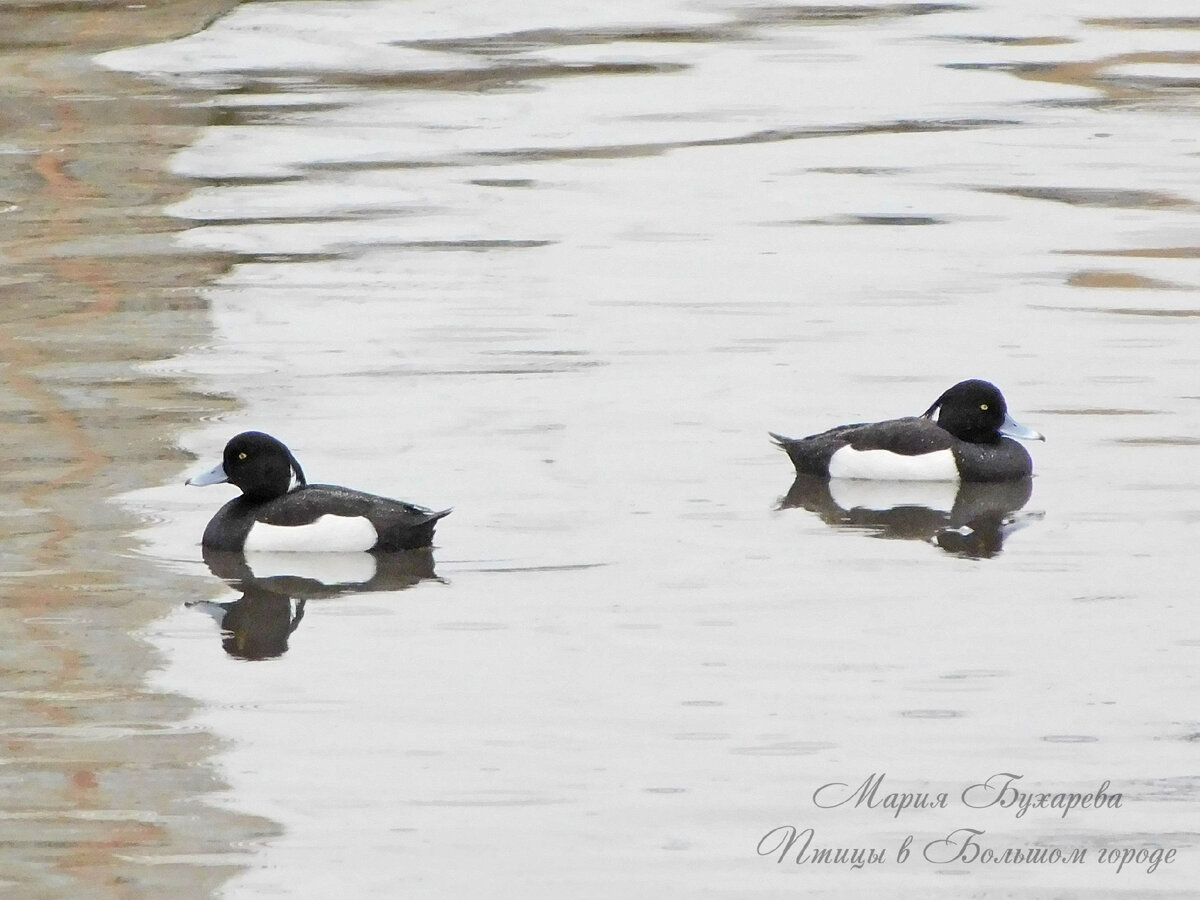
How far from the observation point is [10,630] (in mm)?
8188

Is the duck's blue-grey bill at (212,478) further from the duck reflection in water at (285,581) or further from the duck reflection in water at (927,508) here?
the duck reflection in water at (927,508)

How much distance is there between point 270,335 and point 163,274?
1.38m

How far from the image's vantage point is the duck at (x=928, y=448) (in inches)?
397

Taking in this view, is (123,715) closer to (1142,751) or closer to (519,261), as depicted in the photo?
(1142,751)

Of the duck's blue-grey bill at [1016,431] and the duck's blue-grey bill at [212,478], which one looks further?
the duck's blue-grey bill at [1016,431]

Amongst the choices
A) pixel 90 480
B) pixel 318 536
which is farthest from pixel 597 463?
pixel 90 480

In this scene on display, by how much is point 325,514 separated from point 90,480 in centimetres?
133

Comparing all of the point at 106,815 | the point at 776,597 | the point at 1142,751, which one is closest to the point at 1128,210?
the point at 776,597

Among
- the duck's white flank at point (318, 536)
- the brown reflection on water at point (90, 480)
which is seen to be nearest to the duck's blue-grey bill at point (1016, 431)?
the duck's white flank at point (318, 536)

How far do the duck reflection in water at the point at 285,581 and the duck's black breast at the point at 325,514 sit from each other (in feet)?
0.20

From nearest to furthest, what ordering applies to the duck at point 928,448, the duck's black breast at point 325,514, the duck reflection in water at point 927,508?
the duck's black breast at point 325,514
the duck reflection in water at point 927,508
the duck at point 928,448

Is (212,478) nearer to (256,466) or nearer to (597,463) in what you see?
(256,466)

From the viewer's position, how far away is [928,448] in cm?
1015

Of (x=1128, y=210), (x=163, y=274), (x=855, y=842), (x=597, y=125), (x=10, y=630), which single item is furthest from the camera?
(x=597, y=125)
